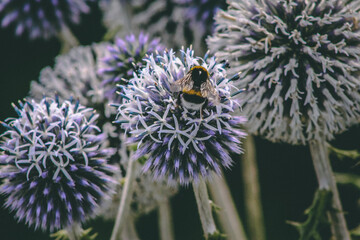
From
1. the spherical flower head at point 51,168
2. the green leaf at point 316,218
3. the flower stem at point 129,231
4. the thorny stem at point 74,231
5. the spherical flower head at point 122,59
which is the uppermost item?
the spherical flower head at point 122,59

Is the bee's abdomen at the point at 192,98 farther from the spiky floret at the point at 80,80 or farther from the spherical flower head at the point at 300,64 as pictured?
the spiky floret at the point at 80,80

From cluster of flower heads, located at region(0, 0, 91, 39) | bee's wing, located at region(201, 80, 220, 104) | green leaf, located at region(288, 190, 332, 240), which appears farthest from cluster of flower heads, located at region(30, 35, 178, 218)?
green leaf, located at region(288, 190, 332, 240)

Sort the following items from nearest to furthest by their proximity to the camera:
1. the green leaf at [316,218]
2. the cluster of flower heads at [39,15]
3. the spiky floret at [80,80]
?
1. the green leaf at [316,218]
2. the spiky floret at [80,80]
3. the cluster of flower heads at [39,15]

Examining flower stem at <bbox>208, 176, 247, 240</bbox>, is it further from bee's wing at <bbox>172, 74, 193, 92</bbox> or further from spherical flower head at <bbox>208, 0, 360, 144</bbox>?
bee's wing at <bbox>172, 74, 193, 92</bbox>

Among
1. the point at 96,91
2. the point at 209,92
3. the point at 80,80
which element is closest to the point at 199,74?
the point at 209,92

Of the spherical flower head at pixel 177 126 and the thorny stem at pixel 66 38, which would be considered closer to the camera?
the spherical flower head at pixel 177 126

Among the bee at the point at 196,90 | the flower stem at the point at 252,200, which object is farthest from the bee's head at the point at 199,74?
the flower stem at the point at 252,200

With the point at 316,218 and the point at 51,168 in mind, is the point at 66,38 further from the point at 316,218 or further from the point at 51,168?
the point at 316,218
